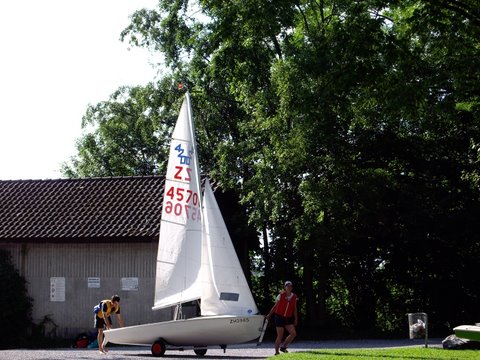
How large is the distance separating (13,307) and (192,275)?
10.4m

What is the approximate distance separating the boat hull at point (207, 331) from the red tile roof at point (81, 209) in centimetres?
826

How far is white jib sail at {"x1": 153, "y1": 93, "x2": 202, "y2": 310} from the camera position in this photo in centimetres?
2538

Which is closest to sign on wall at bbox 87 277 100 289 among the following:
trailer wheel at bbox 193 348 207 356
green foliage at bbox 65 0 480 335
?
green foliage at bbox 65 0 480 335

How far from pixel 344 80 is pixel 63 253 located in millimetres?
15781

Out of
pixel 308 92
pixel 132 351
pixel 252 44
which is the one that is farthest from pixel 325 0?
pixel 132 351

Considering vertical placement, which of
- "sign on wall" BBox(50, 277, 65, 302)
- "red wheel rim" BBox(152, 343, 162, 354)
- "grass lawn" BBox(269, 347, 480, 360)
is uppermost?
"sign on wall" BBox(50, 277, 65, 302)

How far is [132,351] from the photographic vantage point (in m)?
28.1

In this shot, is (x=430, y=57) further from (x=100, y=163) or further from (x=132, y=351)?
(x=100, y=163)

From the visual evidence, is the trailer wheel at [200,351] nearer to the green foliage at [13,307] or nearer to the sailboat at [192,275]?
the sailboat at [192,275]

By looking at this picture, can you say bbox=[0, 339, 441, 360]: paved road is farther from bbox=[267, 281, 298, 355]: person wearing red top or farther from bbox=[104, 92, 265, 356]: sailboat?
bbox=[267, 281, 298, 355]: person wearing red top

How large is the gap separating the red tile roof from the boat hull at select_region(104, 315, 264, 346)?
8261mm

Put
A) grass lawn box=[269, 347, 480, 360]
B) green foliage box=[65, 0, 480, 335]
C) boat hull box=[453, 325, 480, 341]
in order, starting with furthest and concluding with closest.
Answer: green foliage box=[65, 0, 480, 335], boat hull box=[453, 325, 480, 341], grass lawn box=[269, 347, 480, 360]

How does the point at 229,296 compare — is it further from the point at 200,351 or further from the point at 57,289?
the point at 57,289

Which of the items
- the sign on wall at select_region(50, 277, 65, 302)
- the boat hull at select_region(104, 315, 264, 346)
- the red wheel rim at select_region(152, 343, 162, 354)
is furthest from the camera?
the sign on wall at select_region(50, 277, 65, 302)
